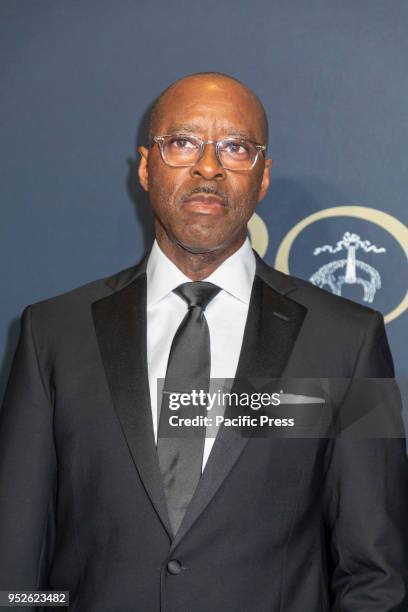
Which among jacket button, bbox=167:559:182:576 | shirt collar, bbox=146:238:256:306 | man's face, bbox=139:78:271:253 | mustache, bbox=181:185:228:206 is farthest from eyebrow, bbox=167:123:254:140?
jacket button, bbox=167:559:182:576

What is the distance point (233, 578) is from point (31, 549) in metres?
0.39

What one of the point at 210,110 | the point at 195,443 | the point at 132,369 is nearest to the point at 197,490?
the point at 195,443

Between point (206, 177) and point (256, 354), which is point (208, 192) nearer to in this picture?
point (206, 177)

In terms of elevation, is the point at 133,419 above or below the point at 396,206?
below

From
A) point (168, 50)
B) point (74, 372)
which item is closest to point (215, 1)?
point (168, 50)

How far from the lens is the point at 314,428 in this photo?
171 cm

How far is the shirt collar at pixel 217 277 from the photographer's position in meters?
1.79

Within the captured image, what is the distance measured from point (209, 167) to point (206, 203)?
7cm

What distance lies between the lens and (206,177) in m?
1.73

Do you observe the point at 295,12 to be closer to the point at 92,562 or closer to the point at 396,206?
the point at 396,206

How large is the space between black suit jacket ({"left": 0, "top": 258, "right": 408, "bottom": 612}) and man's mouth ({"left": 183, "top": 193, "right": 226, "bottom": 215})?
7.0 inches

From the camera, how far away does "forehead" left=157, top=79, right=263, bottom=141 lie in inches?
69.5

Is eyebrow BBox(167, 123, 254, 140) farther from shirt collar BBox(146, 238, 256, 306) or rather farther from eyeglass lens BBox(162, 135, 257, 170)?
shirt collar BBox(146, 238, 256, 306)

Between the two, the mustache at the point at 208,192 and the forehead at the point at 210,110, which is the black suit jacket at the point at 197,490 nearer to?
the mustache at the point at 208,192
